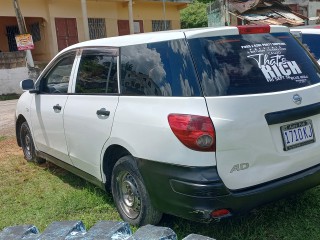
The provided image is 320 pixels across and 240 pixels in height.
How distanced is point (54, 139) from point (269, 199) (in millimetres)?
2524

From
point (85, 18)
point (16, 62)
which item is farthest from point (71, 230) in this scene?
point (85, 18)

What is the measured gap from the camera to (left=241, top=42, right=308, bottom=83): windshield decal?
2.87 m

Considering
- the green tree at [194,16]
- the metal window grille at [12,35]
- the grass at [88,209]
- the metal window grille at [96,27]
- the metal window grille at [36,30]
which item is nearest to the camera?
the grass at [88,209]

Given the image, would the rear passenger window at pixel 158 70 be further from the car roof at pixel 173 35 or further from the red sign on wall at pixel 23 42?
the red sign on wall at pixel 23 42

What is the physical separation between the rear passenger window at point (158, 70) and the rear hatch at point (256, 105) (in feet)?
0.29

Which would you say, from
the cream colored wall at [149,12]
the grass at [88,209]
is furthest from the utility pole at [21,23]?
the grass at [88,209]

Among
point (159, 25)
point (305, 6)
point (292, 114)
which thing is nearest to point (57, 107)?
point (292, 114)

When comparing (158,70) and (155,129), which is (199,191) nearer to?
(155,129)

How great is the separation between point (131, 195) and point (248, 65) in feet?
4.77

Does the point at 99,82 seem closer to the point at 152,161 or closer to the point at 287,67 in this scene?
the point at 152,161

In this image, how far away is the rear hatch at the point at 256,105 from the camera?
2.57 meters

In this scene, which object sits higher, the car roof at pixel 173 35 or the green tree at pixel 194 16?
the green tree at pixel 194 16

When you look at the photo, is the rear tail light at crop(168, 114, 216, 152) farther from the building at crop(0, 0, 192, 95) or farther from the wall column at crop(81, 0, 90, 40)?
the wall column at crop(81, 0, 90, 40)

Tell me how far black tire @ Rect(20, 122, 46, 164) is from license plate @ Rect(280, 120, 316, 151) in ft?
11.6
